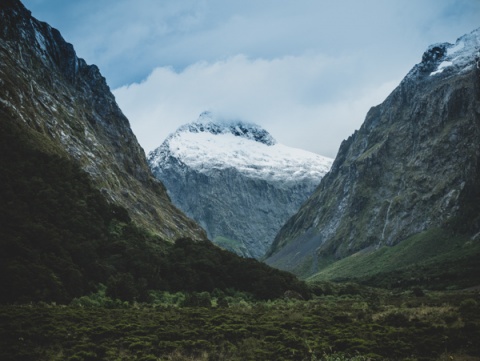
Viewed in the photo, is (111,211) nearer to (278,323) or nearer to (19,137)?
(19,137)

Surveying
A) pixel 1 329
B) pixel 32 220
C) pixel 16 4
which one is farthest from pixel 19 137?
pixel 16 4

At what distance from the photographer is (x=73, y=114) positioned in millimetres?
153625

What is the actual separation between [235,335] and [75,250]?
3617cm

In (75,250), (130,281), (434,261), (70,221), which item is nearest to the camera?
(130,281)

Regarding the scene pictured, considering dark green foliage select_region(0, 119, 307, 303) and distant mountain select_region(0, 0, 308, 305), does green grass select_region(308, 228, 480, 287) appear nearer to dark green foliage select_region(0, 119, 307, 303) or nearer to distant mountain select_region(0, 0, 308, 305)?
distant mountain select_region(0, 0, 308, 305)

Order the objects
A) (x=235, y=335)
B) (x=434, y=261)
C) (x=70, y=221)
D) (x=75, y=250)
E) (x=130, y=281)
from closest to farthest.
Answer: (x=235, y=335)
(x=130, y=281)
(x=75, y=250)
(x=70, y=221)
(x=434, y=261)

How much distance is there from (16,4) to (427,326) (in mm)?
183929

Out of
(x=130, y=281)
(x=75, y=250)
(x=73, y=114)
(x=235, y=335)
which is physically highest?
(x=73, y=114)

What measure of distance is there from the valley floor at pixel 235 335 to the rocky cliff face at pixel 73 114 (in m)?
71.1

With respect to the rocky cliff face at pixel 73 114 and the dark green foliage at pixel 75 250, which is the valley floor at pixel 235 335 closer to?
the dark green foliage at pixel 75 250

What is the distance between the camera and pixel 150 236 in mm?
99188

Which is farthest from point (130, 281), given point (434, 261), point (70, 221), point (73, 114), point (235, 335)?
point (434, 261)

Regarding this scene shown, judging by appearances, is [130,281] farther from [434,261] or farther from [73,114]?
[434,261]

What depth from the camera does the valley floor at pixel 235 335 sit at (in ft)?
88.6
